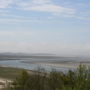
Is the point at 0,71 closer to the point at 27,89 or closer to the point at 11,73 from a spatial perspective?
the point at 11,73

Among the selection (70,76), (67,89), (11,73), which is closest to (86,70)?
(67,89)

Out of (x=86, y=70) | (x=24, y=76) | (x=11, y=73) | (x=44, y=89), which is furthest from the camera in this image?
(x=11, y=73)

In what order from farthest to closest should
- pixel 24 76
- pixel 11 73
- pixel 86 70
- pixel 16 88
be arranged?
pixel 11 73 → pixel 24 76 → pixel 16 88 → pixel 86 70

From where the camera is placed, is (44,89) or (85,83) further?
(44,89)

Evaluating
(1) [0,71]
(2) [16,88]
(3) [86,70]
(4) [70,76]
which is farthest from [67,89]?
(1) [0,71]

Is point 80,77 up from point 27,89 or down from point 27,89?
up

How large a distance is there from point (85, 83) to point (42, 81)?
6887 millimetres

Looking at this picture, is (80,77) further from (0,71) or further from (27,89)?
(0,71)

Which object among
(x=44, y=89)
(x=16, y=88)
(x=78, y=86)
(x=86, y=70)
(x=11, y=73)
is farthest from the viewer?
(x=11, y=73)

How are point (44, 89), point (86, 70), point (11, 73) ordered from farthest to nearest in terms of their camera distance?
point (11, 73) < point (44, 89) < point (86, 70)

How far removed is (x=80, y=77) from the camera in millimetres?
10703

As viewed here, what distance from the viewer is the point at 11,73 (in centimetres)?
4131

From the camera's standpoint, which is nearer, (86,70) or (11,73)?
(86,70)

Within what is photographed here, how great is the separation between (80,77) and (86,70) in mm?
542
